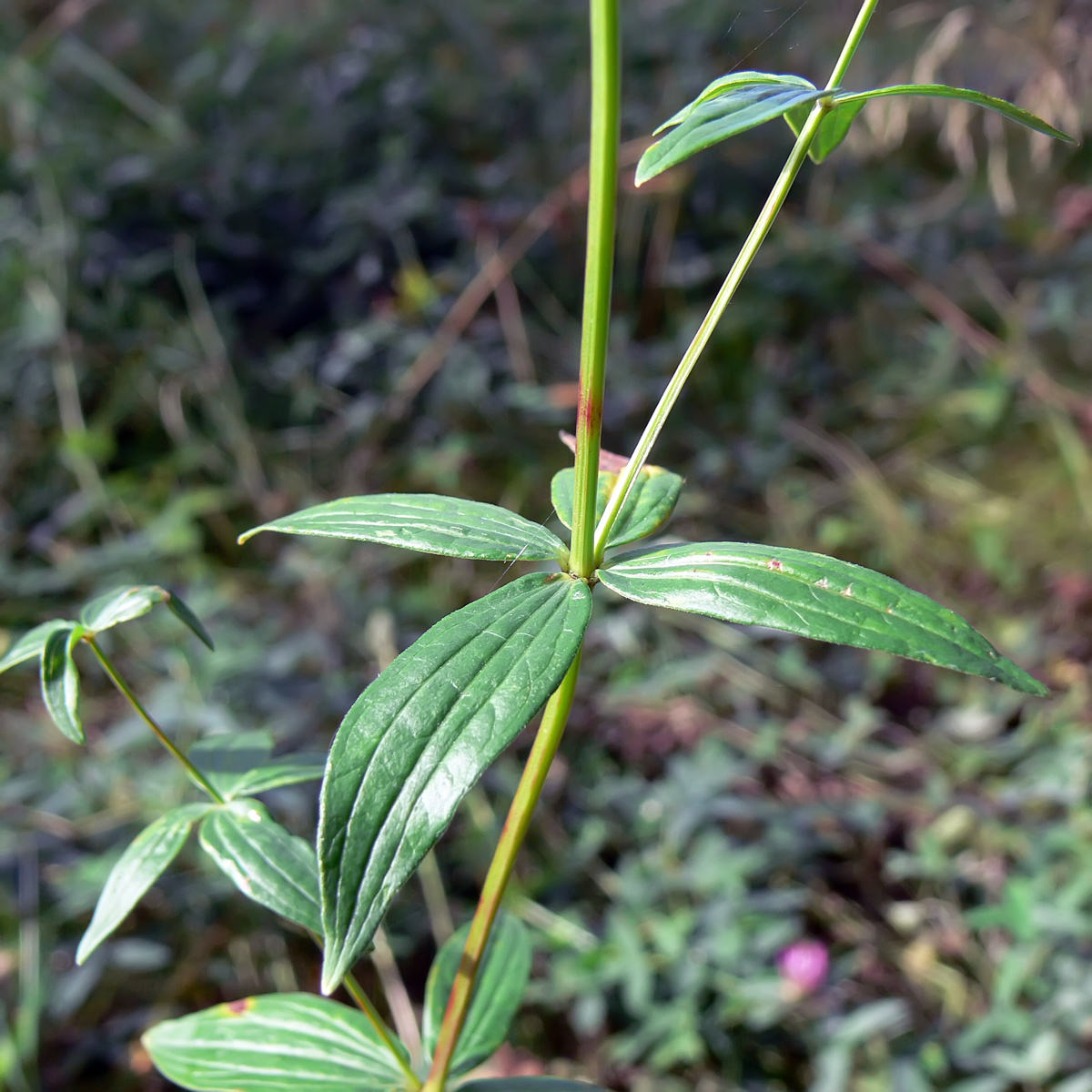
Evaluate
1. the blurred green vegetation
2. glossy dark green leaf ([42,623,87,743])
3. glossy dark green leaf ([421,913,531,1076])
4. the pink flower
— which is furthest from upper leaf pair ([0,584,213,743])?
the pink flower

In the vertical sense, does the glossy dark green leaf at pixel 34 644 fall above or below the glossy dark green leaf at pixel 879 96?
below

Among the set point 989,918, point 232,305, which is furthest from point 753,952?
point 232,305

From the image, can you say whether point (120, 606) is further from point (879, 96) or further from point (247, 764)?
point (879, 96)

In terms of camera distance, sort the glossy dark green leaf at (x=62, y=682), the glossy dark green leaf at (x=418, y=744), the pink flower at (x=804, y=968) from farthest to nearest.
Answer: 1. the pink flower at (x=804, y=968)
2. the glossy dark green leaf at (x=62, y=682)
3. the glossy dark green leaf at (x=418, y=744)

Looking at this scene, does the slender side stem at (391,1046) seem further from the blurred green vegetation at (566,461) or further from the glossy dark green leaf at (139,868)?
the blurred green vegetation at (566,461)

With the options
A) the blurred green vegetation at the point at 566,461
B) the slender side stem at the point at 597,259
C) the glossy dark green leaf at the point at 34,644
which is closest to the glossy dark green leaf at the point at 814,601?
the slender side stem at the point at 597,259

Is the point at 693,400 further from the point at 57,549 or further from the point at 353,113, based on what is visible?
the point at 57,549

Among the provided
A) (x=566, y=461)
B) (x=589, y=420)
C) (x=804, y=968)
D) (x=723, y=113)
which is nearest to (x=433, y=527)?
(x=589, y=420)
